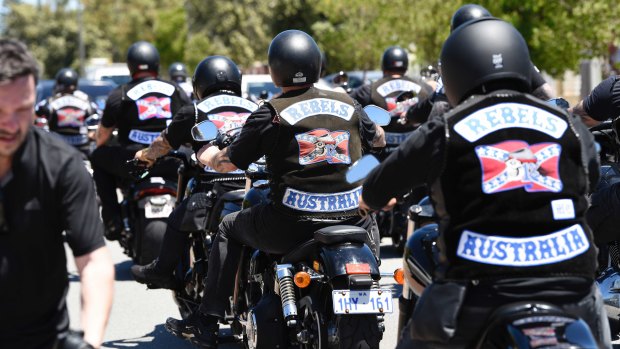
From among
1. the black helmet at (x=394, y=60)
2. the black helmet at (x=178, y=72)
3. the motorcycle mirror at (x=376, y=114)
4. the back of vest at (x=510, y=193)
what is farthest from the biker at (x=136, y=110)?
the black helmet at (x=178, y=72)

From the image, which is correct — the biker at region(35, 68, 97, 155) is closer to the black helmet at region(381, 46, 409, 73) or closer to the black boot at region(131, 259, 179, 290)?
the black helmet at region(381, 46, 409, 73)

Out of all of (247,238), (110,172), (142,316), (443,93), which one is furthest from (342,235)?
(110,172)

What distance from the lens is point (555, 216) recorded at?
12.6ft

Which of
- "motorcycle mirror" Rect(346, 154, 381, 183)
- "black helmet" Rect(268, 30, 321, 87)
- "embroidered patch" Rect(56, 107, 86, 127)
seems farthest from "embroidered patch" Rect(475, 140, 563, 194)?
"embroidered patch" Rect(56, 107, 86, 127)

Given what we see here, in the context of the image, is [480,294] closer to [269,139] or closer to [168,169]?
[269,139]

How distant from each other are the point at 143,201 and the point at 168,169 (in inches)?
13.3

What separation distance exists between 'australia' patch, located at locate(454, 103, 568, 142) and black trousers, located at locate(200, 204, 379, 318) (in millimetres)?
1991

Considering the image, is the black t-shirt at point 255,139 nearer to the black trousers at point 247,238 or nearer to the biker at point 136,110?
the black trousers at point 247,238

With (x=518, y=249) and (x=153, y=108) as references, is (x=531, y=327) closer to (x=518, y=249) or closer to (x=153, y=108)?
(x=518, y=249)

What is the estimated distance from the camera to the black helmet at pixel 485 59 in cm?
397

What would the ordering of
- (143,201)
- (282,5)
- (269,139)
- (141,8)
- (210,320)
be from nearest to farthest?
(269,139) → (210,320) → (143,201) → (282,5) → (141,8)

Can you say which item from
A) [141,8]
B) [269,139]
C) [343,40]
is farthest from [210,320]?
[141,8]

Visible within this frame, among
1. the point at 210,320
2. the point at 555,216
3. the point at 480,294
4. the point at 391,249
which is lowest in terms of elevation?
the point at 391,249

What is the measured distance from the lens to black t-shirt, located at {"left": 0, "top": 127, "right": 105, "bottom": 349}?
11.8ft
